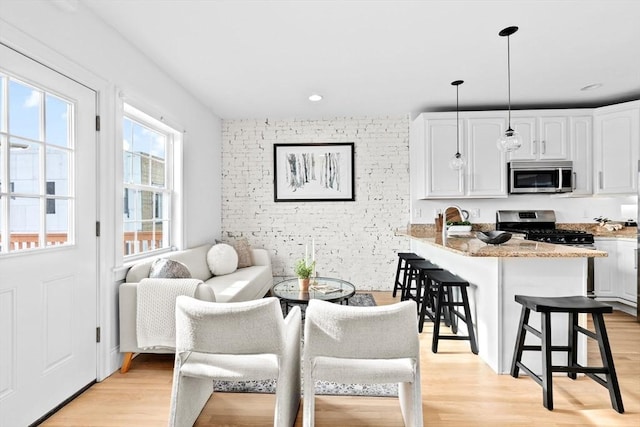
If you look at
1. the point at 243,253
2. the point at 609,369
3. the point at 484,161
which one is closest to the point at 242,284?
the point at 243,253

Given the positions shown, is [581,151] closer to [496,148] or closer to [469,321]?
[496,148]

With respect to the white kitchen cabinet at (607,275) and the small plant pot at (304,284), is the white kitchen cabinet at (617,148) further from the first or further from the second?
the small plant pot at (304,284)

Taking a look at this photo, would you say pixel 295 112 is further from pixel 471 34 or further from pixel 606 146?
pixel 606 146

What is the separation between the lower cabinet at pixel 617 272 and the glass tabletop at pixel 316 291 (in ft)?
10.3

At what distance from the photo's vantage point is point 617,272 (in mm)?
3957

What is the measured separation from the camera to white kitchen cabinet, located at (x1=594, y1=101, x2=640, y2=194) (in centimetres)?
401

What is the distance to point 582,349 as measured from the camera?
7.74ft

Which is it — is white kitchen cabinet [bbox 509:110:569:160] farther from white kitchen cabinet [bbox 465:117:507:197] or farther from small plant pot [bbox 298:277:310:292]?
small plant pot [bbox 298:277:310:292]

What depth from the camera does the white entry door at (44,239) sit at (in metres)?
1.75

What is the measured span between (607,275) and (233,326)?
4500 mm

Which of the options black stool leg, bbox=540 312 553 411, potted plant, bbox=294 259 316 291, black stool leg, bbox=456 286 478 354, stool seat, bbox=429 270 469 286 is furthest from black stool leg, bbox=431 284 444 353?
potted plant, bbox=294 259 316 291

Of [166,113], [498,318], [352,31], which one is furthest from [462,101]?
[166,113]

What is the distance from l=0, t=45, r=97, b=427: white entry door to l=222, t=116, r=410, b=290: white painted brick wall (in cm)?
268

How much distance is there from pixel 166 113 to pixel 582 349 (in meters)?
3.96
